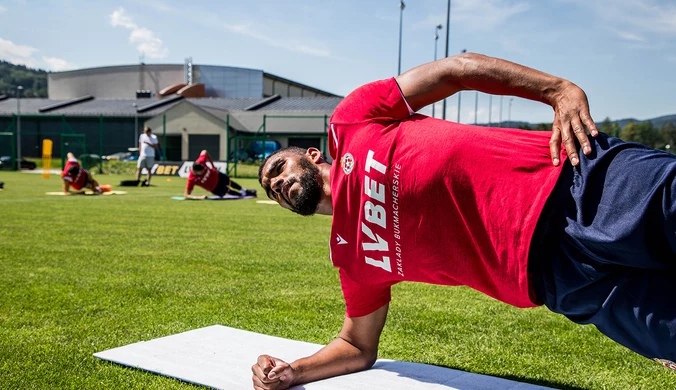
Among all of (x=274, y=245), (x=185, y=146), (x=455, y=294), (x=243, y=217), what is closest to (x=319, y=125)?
(x=185, y=146)

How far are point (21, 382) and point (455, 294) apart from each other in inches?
137

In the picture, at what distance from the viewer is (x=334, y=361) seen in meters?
3.11

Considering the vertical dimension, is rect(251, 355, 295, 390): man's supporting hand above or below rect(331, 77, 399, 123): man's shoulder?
below

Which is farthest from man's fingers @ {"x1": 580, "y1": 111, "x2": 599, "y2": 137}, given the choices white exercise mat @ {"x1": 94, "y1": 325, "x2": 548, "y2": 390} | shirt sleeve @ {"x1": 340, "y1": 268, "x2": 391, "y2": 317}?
white exercise mat @ {"x1": 94, "y1": 325, "x2": 548, "y2": 390}

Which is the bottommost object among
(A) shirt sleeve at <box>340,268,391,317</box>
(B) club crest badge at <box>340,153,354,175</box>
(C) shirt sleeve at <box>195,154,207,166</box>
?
(A) shirt sleeve at <box>340,268,391,317</box>

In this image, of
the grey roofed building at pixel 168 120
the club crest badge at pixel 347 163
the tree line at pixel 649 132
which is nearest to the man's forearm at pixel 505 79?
the club crest badge at pixel 347 163

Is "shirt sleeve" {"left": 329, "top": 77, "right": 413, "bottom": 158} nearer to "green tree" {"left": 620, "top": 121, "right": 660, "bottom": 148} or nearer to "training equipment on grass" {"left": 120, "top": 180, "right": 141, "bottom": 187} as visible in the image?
"training equipment on grass" {"left": 120, "top": 180, "right": 141, "bottom": 187}

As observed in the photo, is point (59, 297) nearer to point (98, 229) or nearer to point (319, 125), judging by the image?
point (98, 229)

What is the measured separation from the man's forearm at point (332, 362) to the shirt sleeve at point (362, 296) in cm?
22

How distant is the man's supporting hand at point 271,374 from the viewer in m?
2.85

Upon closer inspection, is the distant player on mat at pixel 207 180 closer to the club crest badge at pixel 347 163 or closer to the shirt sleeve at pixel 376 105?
the shirt sleeve at pixel 376 105

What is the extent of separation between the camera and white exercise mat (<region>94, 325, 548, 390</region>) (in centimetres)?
303

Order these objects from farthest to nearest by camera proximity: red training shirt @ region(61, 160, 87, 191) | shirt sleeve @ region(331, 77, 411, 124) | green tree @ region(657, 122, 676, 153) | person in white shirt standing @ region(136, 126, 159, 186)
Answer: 1. green tree @ region(657, 122, 676, 153)
2. person in white shirt standing @ region(136, 126, 159, 186)
3. red training shirt @ region(61, 160, 87, 191)
4. shirt sleeve @ region(331, 77, 411, 124)

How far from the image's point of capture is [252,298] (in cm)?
504
